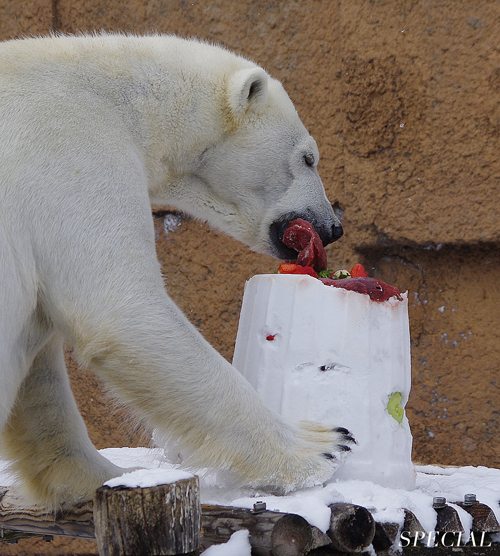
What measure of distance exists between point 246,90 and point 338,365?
0.90m

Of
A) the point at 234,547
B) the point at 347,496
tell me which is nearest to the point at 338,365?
the point at 347,496

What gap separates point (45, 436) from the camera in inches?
91.4

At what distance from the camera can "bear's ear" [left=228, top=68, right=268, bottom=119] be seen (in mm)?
2303

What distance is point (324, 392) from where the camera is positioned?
2.08 m

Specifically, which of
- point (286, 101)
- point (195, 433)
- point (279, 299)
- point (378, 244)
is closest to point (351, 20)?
point (378, 244)

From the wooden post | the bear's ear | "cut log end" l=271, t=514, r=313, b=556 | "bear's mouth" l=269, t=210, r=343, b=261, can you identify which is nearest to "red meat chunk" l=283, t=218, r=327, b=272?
"bear's mouth" l=269, t=210, r=343, b=261

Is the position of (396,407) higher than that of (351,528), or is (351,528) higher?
(396,407)

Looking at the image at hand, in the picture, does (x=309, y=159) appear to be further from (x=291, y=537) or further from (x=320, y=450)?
(x=291, y=537)

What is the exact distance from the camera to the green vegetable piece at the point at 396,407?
2.14m

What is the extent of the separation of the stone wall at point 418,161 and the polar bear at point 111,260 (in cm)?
152

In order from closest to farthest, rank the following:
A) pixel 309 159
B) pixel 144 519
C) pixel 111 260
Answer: pixel 144 519
pixel 111 260
pixel 309 159

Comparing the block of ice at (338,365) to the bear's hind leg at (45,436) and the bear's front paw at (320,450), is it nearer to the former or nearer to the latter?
the bear's front paw at (320,450)

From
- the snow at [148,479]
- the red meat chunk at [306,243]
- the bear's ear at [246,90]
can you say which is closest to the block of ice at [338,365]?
the red meat chunk at [306,243]

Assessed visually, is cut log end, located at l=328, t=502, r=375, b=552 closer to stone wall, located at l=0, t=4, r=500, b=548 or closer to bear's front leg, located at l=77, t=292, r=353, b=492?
bear's front leg, located at l=77, t=292, r=353, b=492
